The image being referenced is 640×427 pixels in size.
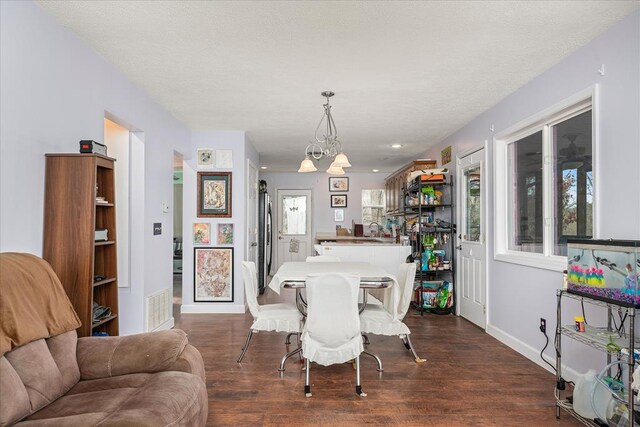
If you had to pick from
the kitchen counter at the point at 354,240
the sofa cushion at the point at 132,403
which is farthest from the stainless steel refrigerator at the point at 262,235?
the sofa cushion at the point at 132,403

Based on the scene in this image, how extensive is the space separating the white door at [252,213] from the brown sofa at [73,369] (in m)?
3.70

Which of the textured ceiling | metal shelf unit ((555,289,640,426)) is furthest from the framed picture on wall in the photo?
metal shelf unit ((555,289,640,426))

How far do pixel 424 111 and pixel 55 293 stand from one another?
3.89 meters

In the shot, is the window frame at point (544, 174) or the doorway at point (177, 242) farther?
the doorway at point (177, 242)

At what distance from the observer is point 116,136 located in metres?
3.99

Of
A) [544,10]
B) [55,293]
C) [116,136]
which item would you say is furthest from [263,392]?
[544,10]

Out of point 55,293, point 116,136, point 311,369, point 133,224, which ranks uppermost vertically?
point 116,136

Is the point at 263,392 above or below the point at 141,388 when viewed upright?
below

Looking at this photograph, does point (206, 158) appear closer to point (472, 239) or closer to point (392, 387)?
point (472, 239)

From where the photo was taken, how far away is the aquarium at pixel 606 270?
2.12m

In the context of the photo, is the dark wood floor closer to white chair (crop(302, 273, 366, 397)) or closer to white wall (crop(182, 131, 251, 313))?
white chair (crop(302, 273, 366, 397))

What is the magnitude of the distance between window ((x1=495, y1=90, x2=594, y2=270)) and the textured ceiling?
1.50ft

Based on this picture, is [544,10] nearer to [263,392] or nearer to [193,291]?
[263,392]

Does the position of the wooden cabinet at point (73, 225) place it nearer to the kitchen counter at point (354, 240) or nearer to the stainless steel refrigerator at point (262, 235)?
the stainless steel refrigerator at point (262, 235)
